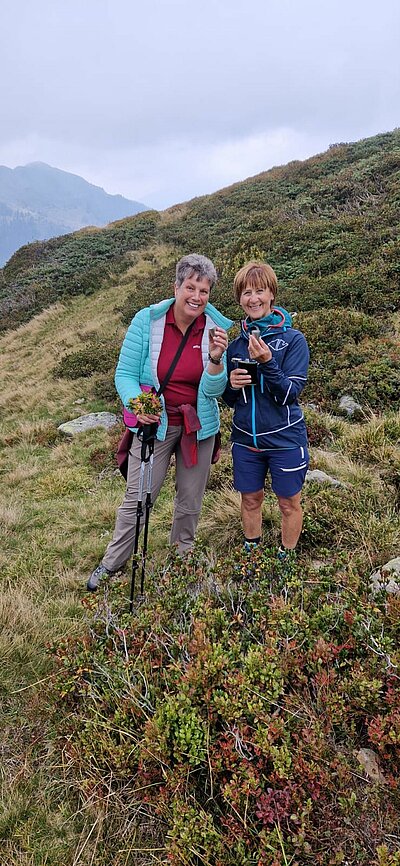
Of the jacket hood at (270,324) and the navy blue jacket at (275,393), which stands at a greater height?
the jacket hood at (270,324)

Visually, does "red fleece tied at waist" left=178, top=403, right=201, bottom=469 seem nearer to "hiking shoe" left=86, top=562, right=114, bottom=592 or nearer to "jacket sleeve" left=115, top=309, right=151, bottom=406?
"jacket sleeve" left=115, top=309, right=151, bottom=406

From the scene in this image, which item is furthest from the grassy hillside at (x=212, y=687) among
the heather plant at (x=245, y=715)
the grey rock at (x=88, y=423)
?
the grey rock at (x=88, y=423)

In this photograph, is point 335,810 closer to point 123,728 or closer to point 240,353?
point 123,728

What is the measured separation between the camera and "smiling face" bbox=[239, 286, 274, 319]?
2.91 m

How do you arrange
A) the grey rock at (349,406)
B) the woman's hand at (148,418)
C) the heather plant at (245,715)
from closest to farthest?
the heather plant at (245,715) → the woman's hand at (148,418) → the grey rock at (349,406)

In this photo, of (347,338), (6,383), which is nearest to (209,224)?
(6,383)

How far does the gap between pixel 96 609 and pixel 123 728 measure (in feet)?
2.30

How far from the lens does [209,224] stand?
20.1 meters

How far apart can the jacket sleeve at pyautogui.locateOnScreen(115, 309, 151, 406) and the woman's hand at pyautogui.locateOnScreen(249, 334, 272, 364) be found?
2.49ft

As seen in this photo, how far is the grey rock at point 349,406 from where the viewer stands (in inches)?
239

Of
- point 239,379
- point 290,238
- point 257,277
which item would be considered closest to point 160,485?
point 239,379

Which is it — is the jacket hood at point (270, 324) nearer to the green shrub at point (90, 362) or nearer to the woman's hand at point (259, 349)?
the woman's hand at point (259, 349)

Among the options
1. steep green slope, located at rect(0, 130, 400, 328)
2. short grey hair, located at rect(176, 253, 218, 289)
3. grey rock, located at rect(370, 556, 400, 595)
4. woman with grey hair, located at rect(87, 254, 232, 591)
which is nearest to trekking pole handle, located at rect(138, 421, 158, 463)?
woman with grey hair, located at rect(87, 254, 232, 591)

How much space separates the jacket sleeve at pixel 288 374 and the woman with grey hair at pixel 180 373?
1.07 ft
